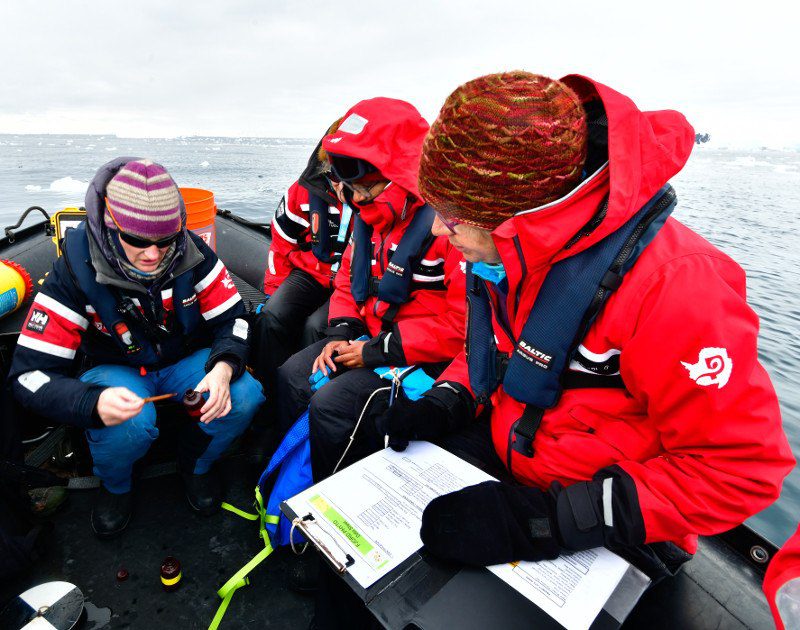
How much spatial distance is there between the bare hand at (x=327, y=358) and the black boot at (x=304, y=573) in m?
0.84

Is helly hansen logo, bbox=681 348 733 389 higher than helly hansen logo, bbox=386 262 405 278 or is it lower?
higher

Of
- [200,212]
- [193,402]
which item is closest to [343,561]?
[193,402]

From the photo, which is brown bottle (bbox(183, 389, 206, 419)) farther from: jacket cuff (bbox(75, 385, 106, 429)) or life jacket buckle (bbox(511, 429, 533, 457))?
life jacket buckle (bbox(511, 429, 533, 457))

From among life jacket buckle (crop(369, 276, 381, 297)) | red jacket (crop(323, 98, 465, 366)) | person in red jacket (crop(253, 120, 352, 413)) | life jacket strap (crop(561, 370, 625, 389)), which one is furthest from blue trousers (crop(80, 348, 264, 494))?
life jacket strap (crop(561, 370, 625, 389))

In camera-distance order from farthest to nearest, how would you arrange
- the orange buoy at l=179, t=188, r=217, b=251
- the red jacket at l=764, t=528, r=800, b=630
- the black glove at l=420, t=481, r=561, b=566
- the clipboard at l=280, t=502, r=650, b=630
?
the orange buoy at l=179, t=188, r=217, b=251 → the black glove at l=420, t=481, r=561, b=566 → the clipboard at l=280, t=502, r=650, b=630 → the red jacket at l=764, t=528, r=800, b=630

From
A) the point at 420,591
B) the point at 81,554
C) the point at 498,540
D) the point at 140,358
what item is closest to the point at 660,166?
the point at 498,540

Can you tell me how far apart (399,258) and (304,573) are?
1490 mm

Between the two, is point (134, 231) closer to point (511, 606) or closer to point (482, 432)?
point (482, 432)

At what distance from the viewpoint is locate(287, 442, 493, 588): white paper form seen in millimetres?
1051

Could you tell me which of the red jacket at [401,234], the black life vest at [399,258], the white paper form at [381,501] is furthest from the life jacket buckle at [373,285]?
the white paper form at [381,501]

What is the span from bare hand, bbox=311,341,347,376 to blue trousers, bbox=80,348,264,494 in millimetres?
330

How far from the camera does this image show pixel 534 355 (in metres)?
1.30

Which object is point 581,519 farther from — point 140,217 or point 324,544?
point 140,217

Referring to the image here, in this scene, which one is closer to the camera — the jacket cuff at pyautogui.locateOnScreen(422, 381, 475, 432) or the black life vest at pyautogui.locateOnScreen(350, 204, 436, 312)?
the jacket cuff at pyautogui.locateOnScreen(422, 381, 475, 432)
